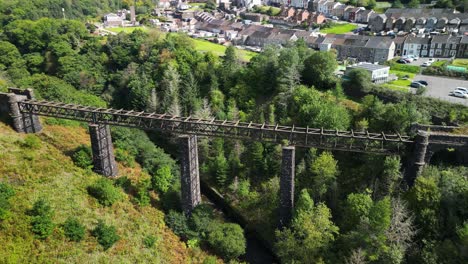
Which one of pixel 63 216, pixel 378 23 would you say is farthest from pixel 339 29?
pixel 63 216

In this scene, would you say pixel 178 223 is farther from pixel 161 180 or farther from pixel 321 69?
pixel 321 69

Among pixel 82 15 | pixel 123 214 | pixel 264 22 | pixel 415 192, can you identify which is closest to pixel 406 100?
pixel 415 192

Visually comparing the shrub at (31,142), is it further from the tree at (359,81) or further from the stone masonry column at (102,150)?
the tree at (359,81)

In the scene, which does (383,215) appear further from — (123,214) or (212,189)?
(123,214)

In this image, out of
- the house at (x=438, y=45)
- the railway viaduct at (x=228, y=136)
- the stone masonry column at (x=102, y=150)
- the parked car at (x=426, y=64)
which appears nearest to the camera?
the railway viaduct at (x=228, y=136)

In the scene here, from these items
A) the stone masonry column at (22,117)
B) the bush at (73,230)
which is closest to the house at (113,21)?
the stone masonry column at (22,117)

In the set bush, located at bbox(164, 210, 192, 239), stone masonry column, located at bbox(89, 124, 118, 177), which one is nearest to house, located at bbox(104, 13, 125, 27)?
stone masonry column, located at bbox(89, 124, 118, 177)

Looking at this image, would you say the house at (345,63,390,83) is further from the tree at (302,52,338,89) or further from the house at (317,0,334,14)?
the house at (317,0,334,14)
